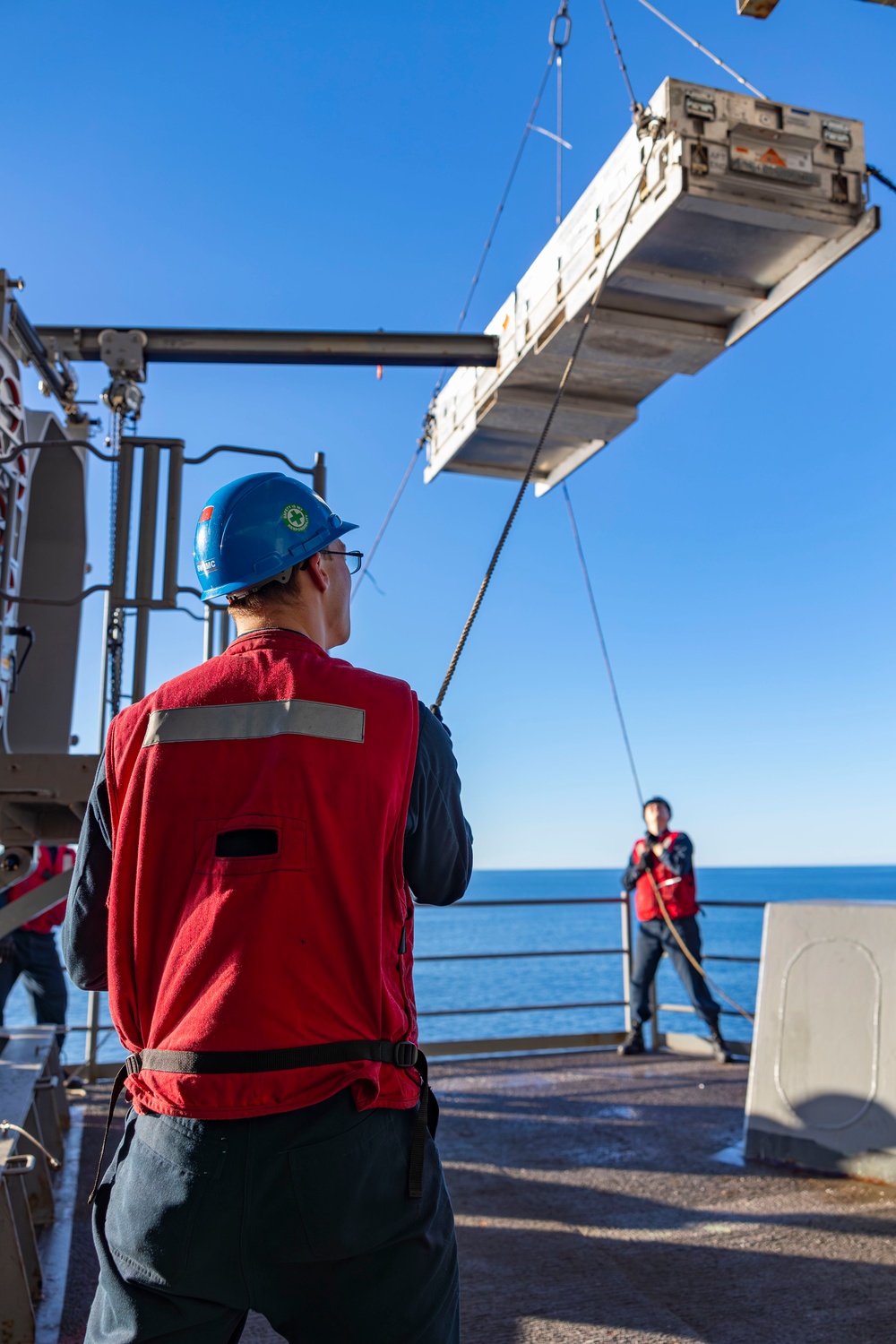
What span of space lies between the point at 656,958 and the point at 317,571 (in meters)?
7.00

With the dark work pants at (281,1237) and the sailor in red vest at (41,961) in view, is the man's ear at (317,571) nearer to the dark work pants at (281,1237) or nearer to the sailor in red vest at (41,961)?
the dark work pants at (281,1237)

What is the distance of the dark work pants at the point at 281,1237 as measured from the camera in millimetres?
1393

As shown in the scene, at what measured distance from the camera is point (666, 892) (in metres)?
7.93

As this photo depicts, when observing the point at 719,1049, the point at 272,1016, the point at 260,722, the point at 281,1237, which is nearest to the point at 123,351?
the point at 260,722

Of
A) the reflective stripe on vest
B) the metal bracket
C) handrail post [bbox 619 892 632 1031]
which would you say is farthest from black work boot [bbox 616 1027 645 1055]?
the reflective stripe on vest

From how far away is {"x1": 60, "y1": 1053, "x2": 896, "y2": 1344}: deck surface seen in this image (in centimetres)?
325

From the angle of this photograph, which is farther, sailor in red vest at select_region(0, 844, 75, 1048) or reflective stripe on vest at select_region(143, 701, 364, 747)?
sailor in red vest at select_region(0, 844, 75, 1048)

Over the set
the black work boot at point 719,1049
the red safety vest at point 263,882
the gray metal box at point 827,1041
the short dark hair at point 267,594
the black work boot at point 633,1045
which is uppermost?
the short dark hair at point 267,594

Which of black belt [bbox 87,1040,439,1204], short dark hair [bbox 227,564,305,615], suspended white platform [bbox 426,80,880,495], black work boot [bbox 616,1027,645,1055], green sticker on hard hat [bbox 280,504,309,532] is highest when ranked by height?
suspended white platform [bbox 426,80,880,495]

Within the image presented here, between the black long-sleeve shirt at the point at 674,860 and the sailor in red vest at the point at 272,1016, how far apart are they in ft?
21.6

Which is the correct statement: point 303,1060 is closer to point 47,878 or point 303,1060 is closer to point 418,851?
point 418,851

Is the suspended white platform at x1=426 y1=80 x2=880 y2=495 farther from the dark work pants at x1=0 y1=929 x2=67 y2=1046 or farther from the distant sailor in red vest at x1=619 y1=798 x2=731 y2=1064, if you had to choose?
the dark work pants at x1=0 y1=929 x2=67 y2=1046

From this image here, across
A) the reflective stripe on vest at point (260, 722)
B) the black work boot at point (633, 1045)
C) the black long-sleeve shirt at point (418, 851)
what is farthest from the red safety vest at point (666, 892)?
the reflective stripe on vest at point (260, 722)

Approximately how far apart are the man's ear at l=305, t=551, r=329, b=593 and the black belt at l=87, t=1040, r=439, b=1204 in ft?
2.51
